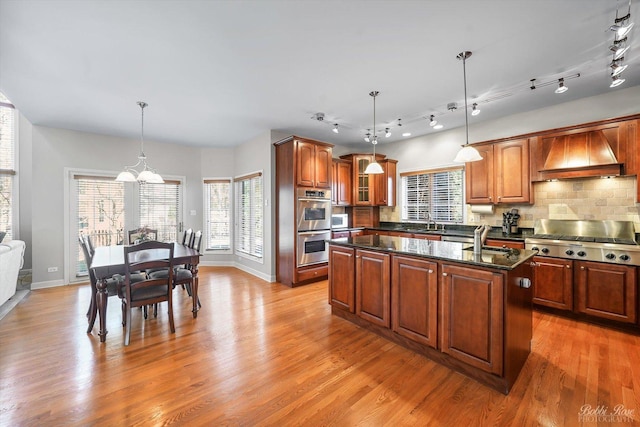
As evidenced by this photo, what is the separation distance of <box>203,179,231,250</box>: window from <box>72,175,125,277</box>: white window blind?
1638 millimetres

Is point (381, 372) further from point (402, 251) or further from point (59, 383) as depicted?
point (59, 383)

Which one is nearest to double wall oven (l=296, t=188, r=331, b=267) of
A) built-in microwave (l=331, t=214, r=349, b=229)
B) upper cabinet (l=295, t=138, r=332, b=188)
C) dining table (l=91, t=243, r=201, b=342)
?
upper cabinet (l=295, t=138, r=332, b=188)

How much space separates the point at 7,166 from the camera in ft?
15.0

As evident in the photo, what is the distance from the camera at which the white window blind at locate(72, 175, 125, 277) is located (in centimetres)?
493

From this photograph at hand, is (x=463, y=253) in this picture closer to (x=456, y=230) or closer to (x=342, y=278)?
(x=342, y=278)

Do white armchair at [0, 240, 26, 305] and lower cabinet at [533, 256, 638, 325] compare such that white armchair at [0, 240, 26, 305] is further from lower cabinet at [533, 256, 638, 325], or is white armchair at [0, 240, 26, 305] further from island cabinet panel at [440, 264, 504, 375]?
lower cabinet at [533, 256, 638, 325]

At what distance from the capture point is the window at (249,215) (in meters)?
5.40

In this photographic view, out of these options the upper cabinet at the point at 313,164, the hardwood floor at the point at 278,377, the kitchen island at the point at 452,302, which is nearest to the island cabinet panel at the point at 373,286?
the kitchen island at the point at 452,302

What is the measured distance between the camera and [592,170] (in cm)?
335

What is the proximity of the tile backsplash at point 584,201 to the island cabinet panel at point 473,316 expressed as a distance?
2.91 metres

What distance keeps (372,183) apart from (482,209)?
2.18m

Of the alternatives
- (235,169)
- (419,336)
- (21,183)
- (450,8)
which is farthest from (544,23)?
(21,183)

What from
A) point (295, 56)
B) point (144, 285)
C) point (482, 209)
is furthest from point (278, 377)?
point (482, 209)

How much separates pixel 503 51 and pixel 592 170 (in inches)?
83.5
